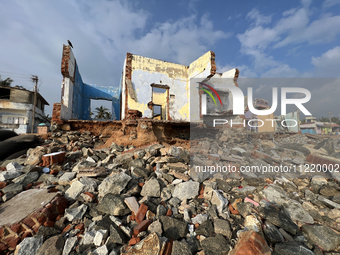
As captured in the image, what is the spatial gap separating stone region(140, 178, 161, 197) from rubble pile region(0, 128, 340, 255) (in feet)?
0.05

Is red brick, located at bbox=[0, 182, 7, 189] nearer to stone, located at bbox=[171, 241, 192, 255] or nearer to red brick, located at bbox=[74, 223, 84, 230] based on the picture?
red brick, located at bbox=[74, 223, 84, 230]

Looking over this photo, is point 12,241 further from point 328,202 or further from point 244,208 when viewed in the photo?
point 328,202

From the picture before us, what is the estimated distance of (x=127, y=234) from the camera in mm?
1736

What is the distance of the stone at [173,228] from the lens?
1.75m

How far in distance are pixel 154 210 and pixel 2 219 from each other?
2.02 meters

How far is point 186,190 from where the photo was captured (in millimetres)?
2492

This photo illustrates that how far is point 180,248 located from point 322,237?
5.83ft

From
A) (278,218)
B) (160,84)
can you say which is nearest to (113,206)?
(278,218)

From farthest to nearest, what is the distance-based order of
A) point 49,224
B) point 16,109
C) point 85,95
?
point 16,109, point 85,95, point 49,224

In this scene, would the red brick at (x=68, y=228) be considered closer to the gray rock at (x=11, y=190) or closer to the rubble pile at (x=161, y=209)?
the rubble pile at (x=161, y=209)

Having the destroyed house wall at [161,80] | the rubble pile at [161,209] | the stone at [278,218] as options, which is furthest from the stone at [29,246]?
the destroyed house wall at [161,80]

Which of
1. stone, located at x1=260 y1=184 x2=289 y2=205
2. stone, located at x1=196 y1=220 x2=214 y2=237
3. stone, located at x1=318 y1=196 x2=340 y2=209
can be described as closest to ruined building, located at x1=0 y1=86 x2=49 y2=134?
stone, located at x1=196 y1=220 x2=214 y2=237

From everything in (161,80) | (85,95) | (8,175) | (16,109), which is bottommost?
(8,175)

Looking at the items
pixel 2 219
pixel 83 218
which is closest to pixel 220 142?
pixel 83 218
